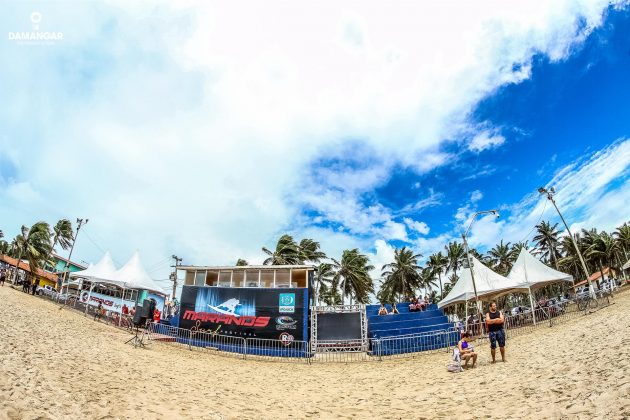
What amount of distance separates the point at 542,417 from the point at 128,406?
7.84m

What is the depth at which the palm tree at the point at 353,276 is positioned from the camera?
46062 mm

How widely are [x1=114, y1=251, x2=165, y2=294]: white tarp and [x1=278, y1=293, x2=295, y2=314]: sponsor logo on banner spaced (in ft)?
40.7

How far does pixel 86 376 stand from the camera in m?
8.37

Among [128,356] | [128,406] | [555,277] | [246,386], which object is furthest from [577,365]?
[555,277]

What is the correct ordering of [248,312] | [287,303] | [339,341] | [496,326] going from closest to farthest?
[496,326] → [339,341] → [287,303] → [248,312]

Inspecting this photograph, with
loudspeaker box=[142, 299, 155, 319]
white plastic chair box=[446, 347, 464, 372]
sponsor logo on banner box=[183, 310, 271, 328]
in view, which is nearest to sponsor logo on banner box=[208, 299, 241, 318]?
sponsor logo on banner box=[183, 310, 271, 328]

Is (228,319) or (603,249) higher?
(603,249)

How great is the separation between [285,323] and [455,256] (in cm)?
4445

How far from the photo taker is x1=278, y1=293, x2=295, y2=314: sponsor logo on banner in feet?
72.1

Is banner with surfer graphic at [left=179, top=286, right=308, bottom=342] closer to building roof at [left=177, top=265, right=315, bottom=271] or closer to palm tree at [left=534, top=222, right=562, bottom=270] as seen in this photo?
building roof at [left=177, top=265, right=315, bottom=271]

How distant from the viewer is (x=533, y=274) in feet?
77.3

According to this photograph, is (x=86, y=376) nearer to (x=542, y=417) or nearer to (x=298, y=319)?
(x=542, y=417)

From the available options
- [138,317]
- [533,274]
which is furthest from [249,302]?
[533,274]

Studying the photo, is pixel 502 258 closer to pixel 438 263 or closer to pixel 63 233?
pixel 438 263
